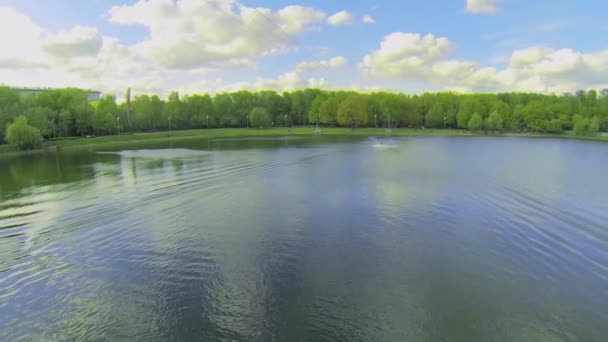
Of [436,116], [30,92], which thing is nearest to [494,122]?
[436,116]

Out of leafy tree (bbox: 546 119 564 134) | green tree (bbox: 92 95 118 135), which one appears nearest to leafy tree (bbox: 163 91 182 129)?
green tree (bbox: 92 95 118 135)

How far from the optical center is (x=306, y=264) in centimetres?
1195

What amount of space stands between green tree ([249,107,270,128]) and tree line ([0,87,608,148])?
34 centimetres

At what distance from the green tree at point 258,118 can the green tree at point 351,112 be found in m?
25.2

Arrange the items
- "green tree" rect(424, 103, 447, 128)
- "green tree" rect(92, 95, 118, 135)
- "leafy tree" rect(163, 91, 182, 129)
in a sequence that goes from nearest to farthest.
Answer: "green tree" rect(92, 95, 118, 135), "leafy tree" rect(163, 91, 182, 129), "green tree" rect(424, 103, 447, 128)

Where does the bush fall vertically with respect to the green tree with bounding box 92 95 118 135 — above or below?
below

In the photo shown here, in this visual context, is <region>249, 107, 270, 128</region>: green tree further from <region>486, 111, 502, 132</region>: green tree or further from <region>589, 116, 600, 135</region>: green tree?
<region>589, 116, 600, 135</region>: green tree

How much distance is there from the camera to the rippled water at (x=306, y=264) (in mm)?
8750

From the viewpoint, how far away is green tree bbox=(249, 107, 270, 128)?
117m

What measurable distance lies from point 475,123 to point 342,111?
1684 inches

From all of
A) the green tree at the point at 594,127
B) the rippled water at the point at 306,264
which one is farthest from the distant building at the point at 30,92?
the green tree at the point at 594,127

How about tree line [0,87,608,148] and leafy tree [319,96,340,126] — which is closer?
tree line [0,87,608,148]

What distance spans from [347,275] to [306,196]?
10811mm

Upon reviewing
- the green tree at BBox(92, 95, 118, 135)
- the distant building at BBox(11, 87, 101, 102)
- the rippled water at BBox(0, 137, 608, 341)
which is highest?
the distant building at BBox(11, 87, 101, 102)
